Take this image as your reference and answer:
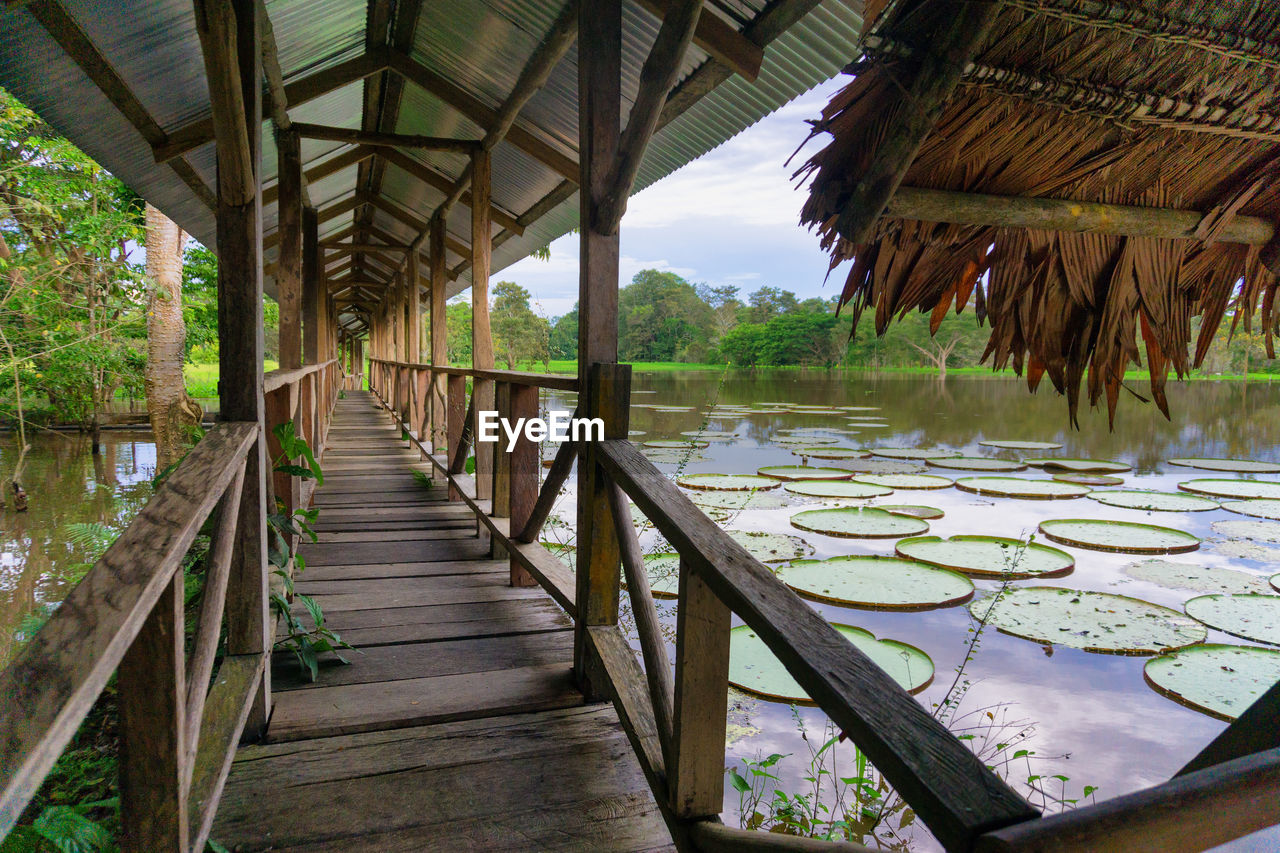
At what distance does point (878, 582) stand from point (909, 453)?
6166 mm

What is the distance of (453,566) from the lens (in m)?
3.36

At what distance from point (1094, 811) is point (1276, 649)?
13.7ft

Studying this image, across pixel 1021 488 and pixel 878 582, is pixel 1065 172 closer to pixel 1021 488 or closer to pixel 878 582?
pixel 878 582

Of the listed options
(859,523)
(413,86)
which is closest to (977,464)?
(859,523)

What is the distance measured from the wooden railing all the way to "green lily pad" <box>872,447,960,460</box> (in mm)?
7840

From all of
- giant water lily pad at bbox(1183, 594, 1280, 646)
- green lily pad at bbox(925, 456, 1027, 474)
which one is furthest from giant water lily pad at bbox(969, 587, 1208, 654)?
green lily pad at bbox(925, 456, 1027, 474)

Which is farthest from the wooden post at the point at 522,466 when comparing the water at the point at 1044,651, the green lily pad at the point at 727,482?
the green lily pad at the point at 727,482

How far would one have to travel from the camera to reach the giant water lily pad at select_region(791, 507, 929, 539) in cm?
555

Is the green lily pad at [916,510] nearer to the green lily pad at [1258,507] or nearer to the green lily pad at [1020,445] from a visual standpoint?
the green lily pad at [1258,507]

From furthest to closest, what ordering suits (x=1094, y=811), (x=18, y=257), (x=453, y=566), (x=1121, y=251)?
(x=18, y=257), (x=453, y=566), (x=1121, y=251), (x=1094, y=811)

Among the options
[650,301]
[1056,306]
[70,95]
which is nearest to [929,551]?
[1056,306]

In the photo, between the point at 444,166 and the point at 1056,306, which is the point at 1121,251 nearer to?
the point at 1056,306

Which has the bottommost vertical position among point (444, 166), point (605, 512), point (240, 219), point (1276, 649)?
point (1276, 649)

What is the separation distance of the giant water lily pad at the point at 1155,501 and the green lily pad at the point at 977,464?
1.54 m
